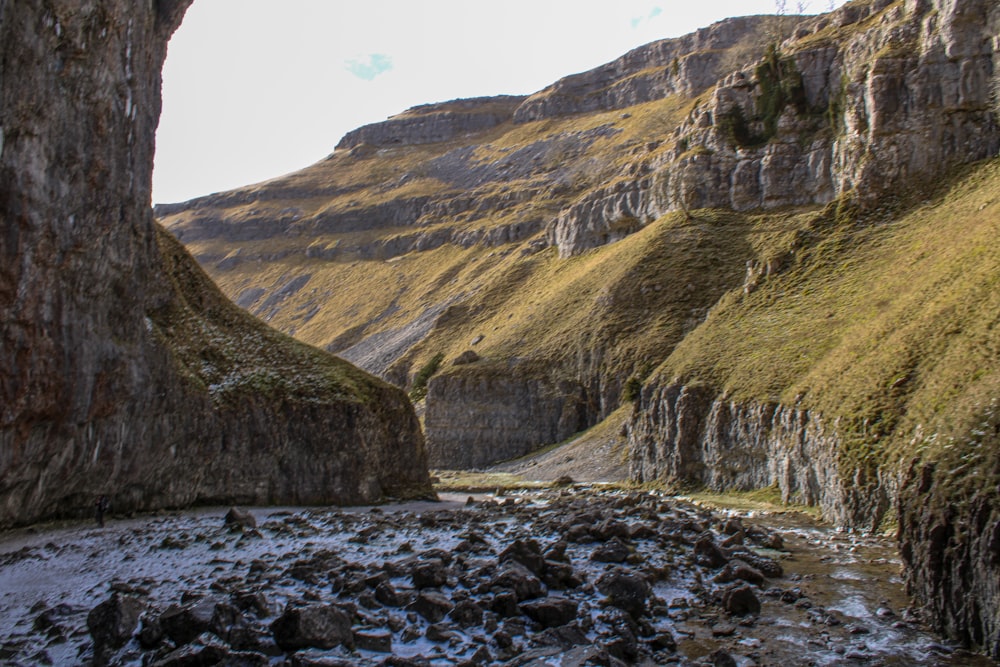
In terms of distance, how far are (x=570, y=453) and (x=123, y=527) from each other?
4451 centimetres

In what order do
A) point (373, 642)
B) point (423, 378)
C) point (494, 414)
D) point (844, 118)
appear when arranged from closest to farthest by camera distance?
point (373, 642), point (844, 118), point (494, 414), point (423, 378)

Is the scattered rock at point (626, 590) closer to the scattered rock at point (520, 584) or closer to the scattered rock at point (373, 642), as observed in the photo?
the scattered rock at point (520, 584)

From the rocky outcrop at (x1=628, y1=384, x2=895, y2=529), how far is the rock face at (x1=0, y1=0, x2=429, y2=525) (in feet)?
53.6

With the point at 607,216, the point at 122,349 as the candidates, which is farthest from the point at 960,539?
the point at 607,216

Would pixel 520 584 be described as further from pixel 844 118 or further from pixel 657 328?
pixel 844 118

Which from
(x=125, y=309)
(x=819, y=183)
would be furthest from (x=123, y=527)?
(x=819, y=183)

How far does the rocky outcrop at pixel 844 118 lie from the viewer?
60125mm

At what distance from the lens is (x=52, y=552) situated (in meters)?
25.9

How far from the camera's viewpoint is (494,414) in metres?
87.1

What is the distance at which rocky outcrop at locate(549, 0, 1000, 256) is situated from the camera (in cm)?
6012

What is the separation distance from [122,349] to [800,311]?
136 feet

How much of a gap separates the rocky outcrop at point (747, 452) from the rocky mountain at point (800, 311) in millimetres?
149

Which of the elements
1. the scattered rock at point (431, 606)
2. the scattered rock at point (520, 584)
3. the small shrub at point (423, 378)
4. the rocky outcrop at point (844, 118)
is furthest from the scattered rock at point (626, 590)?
the small shrub at point (423, 378)

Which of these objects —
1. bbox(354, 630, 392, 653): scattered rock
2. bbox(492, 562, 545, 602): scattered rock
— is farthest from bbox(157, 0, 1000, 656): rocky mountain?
bbox(354, 630, 392, 653): scattered rock
